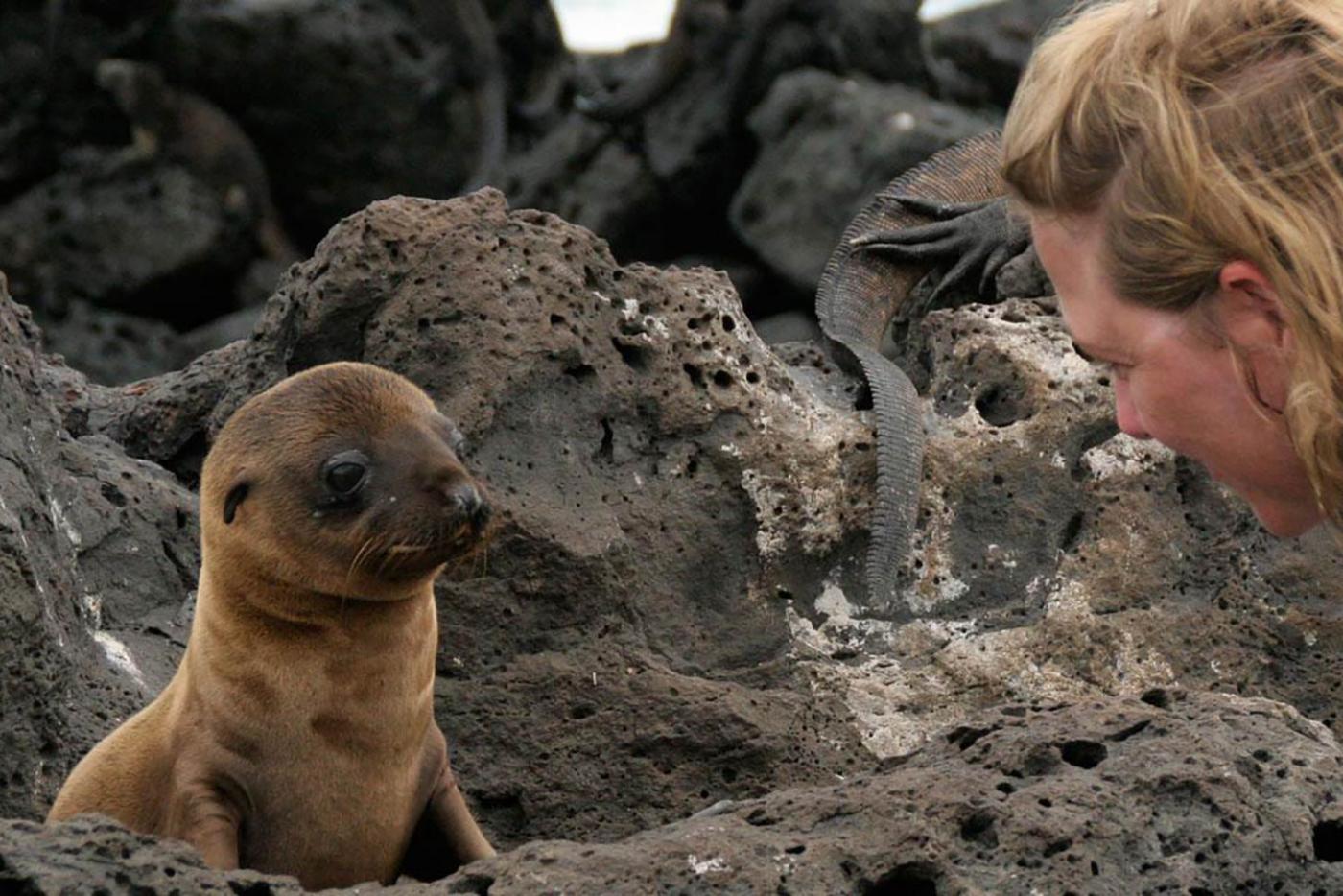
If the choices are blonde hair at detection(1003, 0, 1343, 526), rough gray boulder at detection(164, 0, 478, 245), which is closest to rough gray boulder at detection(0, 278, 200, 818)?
blonde hair at detection(1003, 0, 1343, 526)

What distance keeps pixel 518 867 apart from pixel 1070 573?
2341 millimetres

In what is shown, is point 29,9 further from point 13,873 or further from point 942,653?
point 13,873

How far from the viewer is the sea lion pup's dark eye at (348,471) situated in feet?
13.4

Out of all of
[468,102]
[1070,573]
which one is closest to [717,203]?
[468,102]

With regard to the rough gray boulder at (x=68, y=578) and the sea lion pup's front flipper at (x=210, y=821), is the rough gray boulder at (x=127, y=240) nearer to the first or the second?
the rough gray boulder at (x=68, y=578)

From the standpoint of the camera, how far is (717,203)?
17828 mm

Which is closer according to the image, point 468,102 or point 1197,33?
point 1197,33

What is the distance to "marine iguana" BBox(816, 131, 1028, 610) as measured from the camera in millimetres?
5617

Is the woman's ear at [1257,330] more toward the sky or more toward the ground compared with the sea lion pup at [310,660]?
more toward the sky

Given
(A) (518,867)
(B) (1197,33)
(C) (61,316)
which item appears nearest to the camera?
(B) (1197,33)

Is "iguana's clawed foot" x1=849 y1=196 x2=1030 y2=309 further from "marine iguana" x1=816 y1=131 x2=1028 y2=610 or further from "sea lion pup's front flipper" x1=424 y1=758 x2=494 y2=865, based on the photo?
"sea lion pup's front flipper" x1=424 y1=758 x2=494 y2=865

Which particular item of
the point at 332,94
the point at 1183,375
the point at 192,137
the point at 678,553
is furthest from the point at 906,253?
the point at 332,94

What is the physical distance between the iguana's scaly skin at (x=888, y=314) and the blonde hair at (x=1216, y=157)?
239 centimetres

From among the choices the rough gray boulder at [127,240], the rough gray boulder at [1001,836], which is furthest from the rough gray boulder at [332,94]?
the rough gray boulder at [1001,836]
